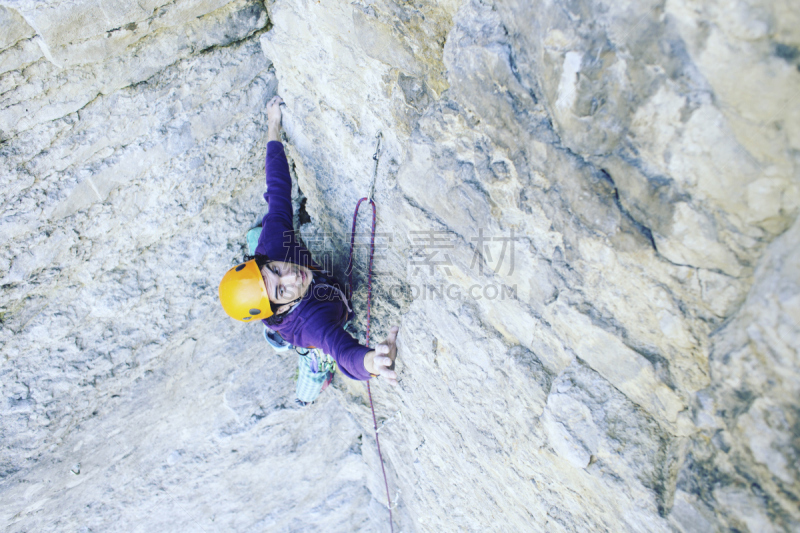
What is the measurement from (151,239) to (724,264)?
3068 millimetres

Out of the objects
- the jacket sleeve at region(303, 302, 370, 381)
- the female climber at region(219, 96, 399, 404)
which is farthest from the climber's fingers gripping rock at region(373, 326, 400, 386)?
the jacket sleeve at region(303, 302, 370, 381)

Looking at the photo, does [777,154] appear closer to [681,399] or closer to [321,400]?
[681,399]

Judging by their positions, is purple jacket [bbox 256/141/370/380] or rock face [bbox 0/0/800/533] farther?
purple jacket [bbox 256/141/370/380]

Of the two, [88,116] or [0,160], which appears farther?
[88,116]

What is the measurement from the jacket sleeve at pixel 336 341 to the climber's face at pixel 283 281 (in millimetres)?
183

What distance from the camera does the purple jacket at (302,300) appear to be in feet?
8.50

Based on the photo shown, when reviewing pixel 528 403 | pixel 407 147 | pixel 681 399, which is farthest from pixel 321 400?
pixel 681 399

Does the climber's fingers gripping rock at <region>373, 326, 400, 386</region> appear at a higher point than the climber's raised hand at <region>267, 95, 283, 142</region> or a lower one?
lower

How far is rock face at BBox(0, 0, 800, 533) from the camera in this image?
1.22m

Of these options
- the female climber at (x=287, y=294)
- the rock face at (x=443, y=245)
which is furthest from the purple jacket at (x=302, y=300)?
the rock face at (x=443, y=245)

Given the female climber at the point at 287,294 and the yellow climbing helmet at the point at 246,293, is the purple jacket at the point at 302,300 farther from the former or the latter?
the yellow climbing helmet at the point at 246,293

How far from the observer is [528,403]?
216 centimetres

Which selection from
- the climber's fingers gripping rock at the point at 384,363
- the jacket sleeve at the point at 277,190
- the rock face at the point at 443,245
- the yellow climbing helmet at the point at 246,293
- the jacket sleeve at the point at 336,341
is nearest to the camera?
the rock face at the point at 443,245

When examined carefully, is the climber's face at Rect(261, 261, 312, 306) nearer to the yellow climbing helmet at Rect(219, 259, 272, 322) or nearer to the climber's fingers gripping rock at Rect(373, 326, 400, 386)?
the yellow climbing helmet at Rect(219, 259, 272, 322)
